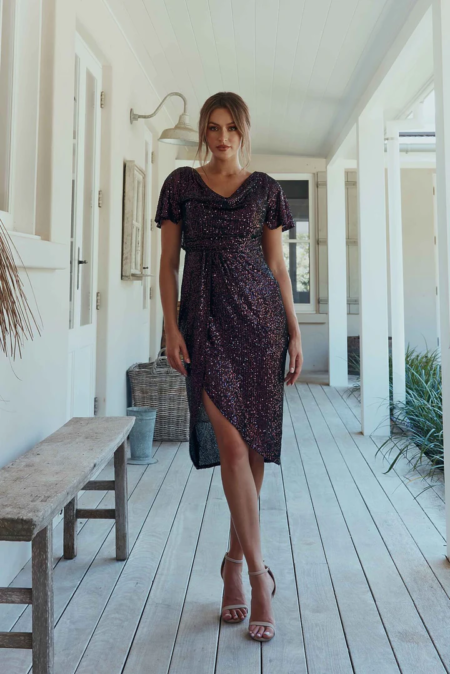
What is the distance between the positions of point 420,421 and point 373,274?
115cm

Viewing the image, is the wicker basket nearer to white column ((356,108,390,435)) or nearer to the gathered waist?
white column ((356,108,390,435))

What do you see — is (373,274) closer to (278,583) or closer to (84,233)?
(84,233)

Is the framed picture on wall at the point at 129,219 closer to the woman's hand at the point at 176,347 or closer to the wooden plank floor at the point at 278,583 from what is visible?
the wooden plank floor at the point at 278,583

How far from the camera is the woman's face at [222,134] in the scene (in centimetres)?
188

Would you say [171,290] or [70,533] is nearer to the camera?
[171,290]

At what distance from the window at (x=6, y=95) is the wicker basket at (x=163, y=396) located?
2.08 meters

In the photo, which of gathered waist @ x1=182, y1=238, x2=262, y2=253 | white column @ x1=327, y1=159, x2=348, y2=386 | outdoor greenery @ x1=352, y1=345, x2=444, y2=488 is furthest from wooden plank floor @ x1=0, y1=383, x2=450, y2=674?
white column @ x1=327, y1=159, x2=348, y2=386

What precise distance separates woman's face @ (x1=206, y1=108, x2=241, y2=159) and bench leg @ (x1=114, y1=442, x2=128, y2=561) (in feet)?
3.71

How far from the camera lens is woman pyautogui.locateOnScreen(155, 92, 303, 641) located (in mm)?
1808

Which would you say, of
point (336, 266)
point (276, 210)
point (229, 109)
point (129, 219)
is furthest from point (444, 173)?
point (336, 266)

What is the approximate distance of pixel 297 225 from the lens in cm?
799

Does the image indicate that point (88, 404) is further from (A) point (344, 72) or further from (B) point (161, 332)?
(A) point (344, 72)

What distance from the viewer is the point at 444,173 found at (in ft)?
7.67

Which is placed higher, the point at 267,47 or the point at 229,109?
the point at 267,47
